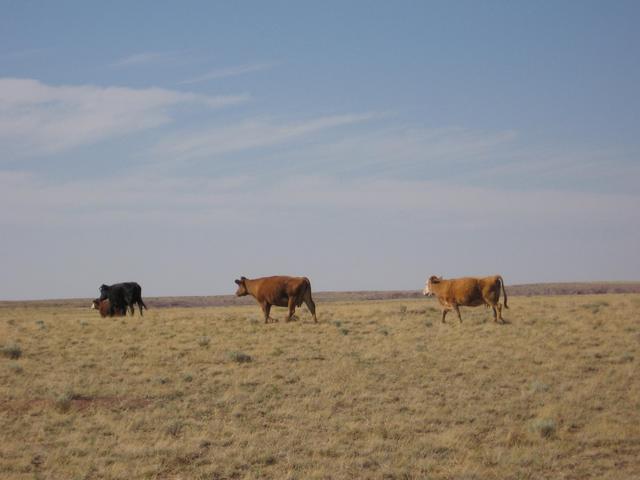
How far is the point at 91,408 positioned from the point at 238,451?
388cm

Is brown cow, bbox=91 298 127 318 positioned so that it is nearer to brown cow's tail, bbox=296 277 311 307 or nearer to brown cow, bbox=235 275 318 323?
brown cow, bbox=235 275 318 323

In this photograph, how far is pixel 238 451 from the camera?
10305 mm

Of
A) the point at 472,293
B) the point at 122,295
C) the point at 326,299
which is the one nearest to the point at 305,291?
the point at 472,293

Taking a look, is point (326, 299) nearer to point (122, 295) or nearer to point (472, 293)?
point (122, 295)

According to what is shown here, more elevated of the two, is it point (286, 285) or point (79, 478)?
point (286, 285)

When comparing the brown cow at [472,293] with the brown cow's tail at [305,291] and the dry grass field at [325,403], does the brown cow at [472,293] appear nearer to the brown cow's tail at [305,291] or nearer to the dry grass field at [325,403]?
the dry grass field at [325,403]

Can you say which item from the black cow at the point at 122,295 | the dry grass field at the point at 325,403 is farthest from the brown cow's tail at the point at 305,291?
the black cow at the point at 122,295

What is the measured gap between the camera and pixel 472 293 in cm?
2489

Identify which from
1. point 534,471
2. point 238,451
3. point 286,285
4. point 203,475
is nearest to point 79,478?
point 203,475

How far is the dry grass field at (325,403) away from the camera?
386 inches

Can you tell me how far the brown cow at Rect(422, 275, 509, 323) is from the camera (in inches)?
957

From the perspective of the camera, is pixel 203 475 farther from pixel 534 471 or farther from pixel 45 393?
pixel 45 393

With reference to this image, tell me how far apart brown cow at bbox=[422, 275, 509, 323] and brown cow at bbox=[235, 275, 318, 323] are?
4843 mm

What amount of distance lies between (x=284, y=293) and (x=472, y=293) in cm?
678
